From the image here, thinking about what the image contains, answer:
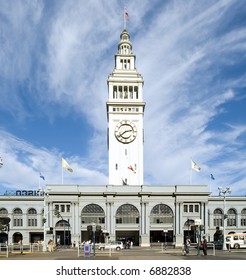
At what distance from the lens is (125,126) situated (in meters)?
102

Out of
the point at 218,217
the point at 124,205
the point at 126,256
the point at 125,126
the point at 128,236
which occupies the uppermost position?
the point at 125,126

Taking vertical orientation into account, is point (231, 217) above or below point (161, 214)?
below

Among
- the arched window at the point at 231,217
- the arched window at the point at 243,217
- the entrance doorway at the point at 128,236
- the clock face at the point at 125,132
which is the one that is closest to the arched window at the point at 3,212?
the entrance doorway at the point at 128,236

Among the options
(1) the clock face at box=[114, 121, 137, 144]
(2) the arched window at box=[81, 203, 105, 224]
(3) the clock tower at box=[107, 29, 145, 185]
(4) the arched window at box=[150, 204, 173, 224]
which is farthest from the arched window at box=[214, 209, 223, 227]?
(2) the arched window at box=[81, 203, 105, 224]

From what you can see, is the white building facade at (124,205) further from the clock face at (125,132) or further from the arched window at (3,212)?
the arched window at (3,212)

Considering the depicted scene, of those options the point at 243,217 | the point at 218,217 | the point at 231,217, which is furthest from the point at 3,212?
the point at 243,217

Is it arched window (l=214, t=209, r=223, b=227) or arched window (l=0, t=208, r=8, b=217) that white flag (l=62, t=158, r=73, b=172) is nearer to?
arched window (l=0, t=208, r=8, b=217)

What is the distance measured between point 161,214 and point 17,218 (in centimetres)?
3751

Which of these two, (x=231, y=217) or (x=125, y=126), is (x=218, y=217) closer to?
(x=231, y=217)

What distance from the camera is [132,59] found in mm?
108000

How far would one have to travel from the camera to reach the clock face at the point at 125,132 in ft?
333

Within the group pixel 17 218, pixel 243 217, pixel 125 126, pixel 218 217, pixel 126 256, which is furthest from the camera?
pixel 243 217

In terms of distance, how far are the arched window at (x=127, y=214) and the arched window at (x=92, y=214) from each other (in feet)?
12.8
